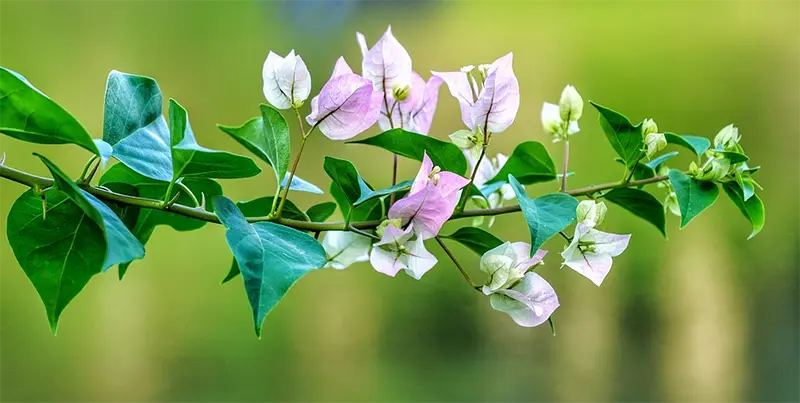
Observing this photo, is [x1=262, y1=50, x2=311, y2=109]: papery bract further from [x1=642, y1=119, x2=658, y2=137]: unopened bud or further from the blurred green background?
the blurred green background

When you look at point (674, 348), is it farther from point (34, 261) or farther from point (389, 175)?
point (34, 261)

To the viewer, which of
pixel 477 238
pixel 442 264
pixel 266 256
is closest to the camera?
pixel 266 256

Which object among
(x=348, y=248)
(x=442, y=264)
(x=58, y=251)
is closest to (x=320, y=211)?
(x=348, y=248)

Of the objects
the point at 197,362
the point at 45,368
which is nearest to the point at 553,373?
the point at 197,362

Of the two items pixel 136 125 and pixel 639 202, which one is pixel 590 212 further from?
pixel 136 125

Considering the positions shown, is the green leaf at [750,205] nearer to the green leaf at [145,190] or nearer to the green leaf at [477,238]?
the green leaf at [477,238]

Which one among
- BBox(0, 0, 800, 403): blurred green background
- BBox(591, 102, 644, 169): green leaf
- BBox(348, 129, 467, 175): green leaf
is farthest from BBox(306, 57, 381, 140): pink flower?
BBox(0, 0, 800, 403): blurred green background
